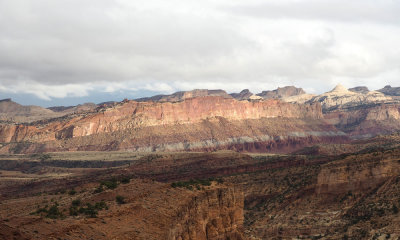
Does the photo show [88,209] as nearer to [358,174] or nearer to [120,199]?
[120,199]

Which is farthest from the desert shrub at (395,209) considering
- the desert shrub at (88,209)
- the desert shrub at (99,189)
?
the desert shrub at (88,209)

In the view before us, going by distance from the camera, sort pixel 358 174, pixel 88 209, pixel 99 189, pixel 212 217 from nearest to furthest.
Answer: pixel 88 209 → pixel 99 189 → pixel 212 217 → pixel 358 174

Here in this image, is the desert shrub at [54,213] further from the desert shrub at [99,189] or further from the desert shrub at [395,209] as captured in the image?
the desert shrub at [395,209]

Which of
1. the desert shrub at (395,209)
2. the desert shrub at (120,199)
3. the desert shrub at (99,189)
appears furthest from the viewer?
the desert shrub at (395,209)

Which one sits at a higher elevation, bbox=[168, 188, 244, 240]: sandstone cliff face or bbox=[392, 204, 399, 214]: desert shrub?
bbox=[168, 188, 244, 240]: sandstone cliff face

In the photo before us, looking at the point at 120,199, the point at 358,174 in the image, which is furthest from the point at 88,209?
the point at 358,174

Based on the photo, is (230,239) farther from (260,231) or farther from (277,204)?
(277,204)

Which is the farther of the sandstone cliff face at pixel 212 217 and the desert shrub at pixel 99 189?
the desert shrub at pixel 99 189

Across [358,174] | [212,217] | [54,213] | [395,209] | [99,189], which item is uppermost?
[99,189]

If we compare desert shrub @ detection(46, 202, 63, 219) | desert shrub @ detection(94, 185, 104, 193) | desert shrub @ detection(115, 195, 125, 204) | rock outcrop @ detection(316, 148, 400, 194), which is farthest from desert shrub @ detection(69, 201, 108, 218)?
rock outcrop @ detection(316, 148, 400, 194)

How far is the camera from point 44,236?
24.9 metres

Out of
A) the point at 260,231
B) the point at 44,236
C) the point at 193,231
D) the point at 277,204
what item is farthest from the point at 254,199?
the point at 44,236

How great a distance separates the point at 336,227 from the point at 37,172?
111 metres

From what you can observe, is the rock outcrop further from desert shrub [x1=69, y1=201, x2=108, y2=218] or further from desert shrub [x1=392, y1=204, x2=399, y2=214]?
desert shrub [x1=69, y1=201, x2=108, y2=218]
